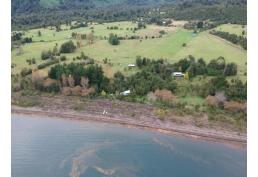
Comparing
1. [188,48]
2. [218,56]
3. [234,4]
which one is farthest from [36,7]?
[218,56]

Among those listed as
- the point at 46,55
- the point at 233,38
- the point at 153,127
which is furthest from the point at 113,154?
the point at 233,38

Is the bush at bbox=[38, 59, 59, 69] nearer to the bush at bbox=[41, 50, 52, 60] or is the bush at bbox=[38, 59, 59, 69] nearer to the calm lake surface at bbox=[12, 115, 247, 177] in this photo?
the bush at bbox=[41, 50, 52, 60]

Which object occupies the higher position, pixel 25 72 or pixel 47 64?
pixel 47 64

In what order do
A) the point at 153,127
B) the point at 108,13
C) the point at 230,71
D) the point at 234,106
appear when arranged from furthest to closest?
the point at 108,13 → the point at 230,71 → the point at 234,106 → the point at 153,127

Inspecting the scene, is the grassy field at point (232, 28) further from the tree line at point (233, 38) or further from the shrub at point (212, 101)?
the shrub at point (212, 101)

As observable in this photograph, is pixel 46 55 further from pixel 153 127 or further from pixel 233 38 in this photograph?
pixel 233 38

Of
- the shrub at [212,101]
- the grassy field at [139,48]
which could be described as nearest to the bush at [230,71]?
the grassy field at [139,48]

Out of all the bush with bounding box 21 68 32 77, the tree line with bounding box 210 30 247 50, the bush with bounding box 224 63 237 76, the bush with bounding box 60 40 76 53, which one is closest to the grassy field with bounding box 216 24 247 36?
the tree line with bounding box 210 30 247 50
